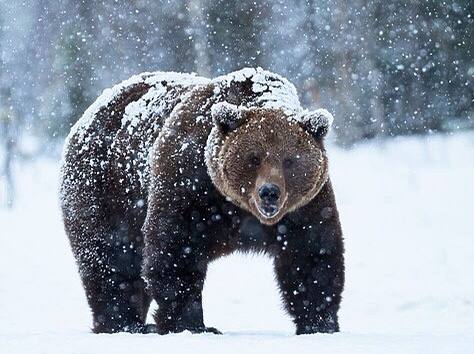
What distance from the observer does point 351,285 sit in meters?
9.11

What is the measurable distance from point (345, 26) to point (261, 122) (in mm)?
14764

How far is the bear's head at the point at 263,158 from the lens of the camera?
464 centimetres

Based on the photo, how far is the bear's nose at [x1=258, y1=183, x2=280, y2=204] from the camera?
4.42 m

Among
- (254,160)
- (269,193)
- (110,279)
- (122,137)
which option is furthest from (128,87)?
(269,193)

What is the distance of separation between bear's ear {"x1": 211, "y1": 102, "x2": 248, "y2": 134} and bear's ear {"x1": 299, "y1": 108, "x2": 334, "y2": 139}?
37 centimetres

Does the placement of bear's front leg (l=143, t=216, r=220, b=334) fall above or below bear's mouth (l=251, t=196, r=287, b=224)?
below

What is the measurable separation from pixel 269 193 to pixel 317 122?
0.63 meters

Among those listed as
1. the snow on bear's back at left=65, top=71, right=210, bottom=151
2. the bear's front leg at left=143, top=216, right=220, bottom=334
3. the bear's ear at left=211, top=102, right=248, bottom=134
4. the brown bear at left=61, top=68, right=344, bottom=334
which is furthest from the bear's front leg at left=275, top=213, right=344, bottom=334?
the snow on bear's back at left=65, top=71, right=210, bottom=151

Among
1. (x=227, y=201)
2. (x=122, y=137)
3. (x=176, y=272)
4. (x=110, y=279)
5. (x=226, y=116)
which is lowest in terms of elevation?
(x=176, y=272)

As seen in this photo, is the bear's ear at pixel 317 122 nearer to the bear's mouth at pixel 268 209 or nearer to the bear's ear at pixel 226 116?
the bear's ear at pixel 226 116

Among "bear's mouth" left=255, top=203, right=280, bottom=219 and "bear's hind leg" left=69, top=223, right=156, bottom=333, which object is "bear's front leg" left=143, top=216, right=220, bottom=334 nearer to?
"bear's mouth" left=255, top=203, right=280, bottom=219

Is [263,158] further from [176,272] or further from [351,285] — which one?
[351,285]

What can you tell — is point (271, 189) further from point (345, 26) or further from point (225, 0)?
point (345, 26)

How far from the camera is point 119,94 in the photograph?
6.09 meters
